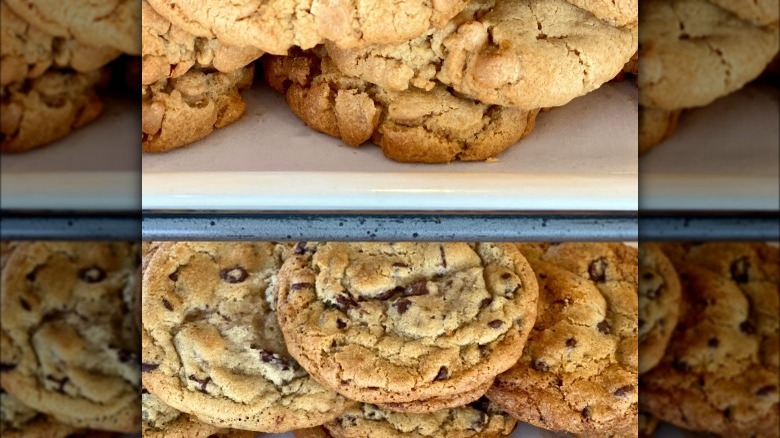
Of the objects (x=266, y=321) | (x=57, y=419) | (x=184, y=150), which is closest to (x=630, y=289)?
(x=266, y=321)

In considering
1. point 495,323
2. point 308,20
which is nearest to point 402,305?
point 495,323

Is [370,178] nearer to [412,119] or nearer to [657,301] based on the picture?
[412,119]

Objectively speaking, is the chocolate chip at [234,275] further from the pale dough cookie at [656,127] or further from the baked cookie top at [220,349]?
the pale dough cookie at [656,127]

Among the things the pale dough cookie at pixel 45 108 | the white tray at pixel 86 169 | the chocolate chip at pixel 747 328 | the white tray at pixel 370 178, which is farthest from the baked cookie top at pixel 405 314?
the chocolate chip at pixel 747 328

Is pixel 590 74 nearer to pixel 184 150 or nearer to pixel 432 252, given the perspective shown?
pixel 432 252

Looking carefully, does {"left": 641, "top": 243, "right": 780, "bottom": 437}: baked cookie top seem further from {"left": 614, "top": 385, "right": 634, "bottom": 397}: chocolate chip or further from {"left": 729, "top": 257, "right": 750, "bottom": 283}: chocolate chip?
{"left": 614, "top": 385, "right": 634, "bottom": 397}: chocolate chip

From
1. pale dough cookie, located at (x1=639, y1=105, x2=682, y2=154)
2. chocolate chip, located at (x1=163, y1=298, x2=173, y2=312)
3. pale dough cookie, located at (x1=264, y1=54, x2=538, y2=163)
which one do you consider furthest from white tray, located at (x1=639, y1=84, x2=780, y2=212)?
chocolate chip, located at (x1=163, y1=298, x2=173, y2=312)
